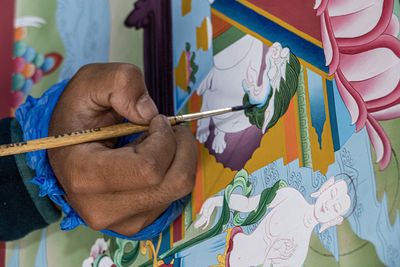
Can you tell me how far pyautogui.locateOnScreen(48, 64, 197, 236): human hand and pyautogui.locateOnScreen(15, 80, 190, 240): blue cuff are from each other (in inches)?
0.4

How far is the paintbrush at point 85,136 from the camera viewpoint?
57 cm

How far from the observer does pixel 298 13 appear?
0.56 meters

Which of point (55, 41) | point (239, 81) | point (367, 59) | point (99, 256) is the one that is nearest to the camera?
point (367, 59)

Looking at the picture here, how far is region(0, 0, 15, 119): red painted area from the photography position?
0.84 m

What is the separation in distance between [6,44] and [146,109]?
1.21ft

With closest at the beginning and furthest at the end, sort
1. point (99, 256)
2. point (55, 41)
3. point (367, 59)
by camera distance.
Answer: point (367, 59)
point (99, 256)
point (55, 41)

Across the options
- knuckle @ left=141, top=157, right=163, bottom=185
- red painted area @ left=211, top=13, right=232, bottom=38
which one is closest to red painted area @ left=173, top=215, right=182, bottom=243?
knuckle @ left=141, top=157, right=163, bottom=185

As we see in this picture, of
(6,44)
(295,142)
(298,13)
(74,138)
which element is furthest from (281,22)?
(6,44)

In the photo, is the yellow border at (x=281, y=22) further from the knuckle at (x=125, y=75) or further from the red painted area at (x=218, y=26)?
the knuckle at (x=125, y=75)

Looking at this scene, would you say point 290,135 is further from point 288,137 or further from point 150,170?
point 150,170

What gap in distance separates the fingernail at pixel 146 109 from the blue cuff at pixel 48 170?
0.07m

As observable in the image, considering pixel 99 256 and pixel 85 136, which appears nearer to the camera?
pixel 85 136

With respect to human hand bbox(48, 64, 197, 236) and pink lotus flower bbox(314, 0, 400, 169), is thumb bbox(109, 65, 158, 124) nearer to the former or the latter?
human hand bbox(48, 64, 197, 236)

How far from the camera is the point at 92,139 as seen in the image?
0.58 metres
